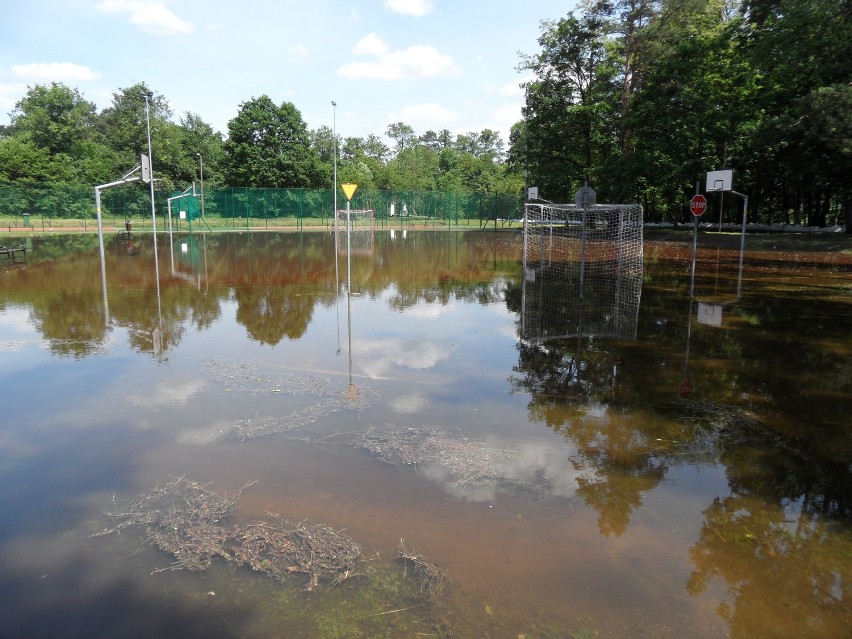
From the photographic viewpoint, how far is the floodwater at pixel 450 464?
3430 mm

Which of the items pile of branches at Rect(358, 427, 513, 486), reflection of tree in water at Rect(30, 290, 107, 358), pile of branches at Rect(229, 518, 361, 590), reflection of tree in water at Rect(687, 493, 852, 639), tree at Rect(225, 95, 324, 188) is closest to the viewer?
reflection of tree in water at Rect(687, 493, 852, 639)

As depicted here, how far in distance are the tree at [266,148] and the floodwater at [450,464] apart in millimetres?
47194

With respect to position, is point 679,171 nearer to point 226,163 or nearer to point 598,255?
point 598,255

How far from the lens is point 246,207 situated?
48.0 m

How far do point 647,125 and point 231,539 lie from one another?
36.3 metres

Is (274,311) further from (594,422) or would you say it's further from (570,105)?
(570,105)

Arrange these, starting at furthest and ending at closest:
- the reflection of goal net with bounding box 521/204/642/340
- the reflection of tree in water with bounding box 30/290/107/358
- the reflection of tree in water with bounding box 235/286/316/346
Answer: the reflection of goal net with bounding box 521/204/642/340 → the reflection of tree in water with bounding box 235/286/316/346 → the reflection of tree in water with bounding box 30/290/107/358

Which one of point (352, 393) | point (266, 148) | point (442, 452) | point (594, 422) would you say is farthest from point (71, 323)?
point (266, 148)

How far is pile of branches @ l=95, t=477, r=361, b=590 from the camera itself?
3.77m

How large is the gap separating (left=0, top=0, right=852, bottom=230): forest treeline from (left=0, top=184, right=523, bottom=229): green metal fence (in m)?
2.88

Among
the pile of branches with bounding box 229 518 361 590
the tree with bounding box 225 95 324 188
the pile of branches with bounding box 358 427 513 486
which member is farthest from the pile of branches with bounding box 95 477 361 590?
the tree with bounding box 225 95 324 188

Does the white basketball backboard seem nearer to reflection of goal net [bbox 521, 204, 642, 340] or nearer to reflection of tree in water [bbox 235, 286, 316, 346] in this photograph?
reflection of goal net [bbox 521, 204, 642, 340]

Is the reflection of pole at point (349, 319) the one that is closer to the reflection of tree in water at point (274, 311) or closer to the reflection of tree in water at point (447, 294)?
the reflection of tree in water at point (274, 311)

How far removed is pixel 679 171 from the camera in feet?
111
